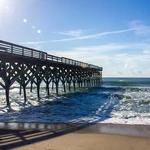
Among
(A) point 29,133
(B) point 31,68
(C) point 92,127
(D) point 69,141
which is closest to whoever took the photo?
(D) point 69,141

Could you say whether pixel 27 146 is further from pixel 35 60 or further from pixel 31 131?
pixel 35 60

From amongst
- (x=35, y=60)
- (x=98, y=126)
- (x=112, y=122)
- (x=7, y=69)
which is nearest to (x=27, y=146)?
(x=98, y=126)

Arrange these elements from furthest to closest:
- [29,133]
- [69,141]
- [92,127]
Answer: [92,127], [29,133], [69,141]

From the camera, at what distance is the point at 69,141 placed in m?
9.36

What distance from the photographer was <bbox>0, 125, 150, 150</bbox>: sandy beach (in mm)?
8555

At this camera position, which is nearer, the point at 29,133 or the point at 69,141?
the point at 69,141

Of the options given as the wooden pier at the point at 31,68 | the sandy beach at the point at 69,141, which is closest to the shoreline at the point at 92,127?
the sandy beach at the point at 69,141

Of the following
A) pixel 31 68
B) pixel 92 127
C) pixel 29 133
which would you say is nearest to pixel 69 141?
pixel 29 133

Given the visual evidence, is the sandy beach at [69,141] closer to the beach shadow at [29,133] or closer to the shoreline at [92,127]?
the beach shadow at [29,133]

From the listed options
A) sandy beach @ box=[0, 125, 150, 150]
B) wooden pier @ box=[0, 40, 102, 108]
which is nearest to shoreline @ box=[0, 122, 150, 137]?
sandy beach @ box=[0, 125, 150, 150]

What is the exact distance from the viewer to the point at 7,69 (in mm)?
20906

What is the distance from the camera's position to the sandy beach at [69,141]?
337 inches

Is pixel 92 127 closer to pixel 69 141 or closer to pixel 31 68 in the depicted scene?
Result: pixel 69 141

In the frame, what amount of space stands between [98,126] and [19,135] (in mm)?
3225
